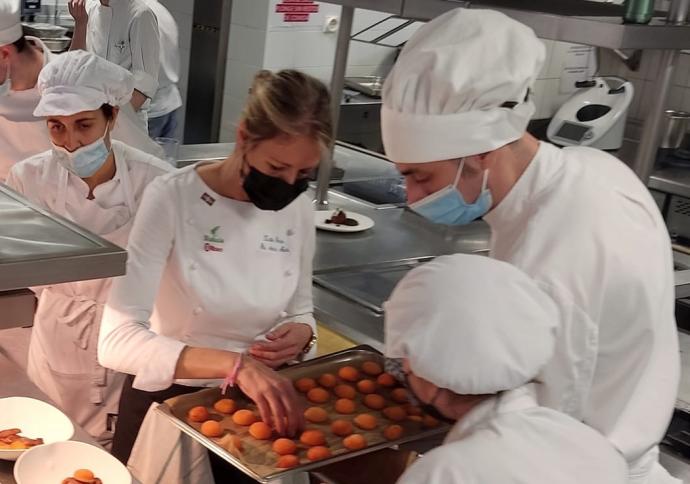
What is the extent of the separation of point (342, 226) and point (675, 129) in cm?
240

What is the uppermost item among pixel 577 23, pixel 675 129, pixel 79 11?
pixel 577 23

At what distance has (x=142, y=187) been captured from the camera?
2.32 meters

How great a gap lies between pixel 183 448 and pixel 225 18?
12.4ft

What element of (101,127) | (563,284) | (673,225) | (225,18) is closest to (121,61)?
(225,18)

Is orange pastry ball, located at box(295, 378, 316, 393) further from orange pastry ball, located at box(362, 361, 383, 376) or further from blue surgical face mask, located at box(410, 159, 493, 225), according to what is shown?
blue surgical face mask, located at box(410, 159, 493, 225)

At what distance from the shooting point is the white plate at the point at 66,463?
1.47 m

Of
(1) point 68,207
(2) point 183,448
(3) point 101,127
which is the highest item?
(3) point 101,127

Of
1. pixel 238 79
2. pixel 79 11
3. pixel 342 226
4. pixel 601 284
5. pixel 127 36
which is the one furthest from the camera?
pixel 238 79

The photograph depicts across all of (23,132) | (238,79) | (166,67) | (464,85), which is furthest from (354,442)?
(238,79)

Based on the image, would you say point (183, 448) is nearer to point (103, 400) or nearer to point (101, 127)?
point (103, 400)

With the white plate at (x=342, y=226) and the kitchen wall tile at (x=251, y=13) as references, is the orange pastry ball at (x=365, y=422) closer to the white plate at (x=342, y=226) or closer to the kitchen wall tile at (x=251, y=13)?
the white plate at (x=342, y=226)

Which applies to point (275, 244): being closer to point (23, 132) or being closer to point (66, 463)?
point (66, 463)

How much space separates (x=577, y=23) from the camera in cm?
175

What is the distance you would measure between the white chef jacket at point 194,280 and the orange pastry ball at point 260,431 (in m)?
0.21
